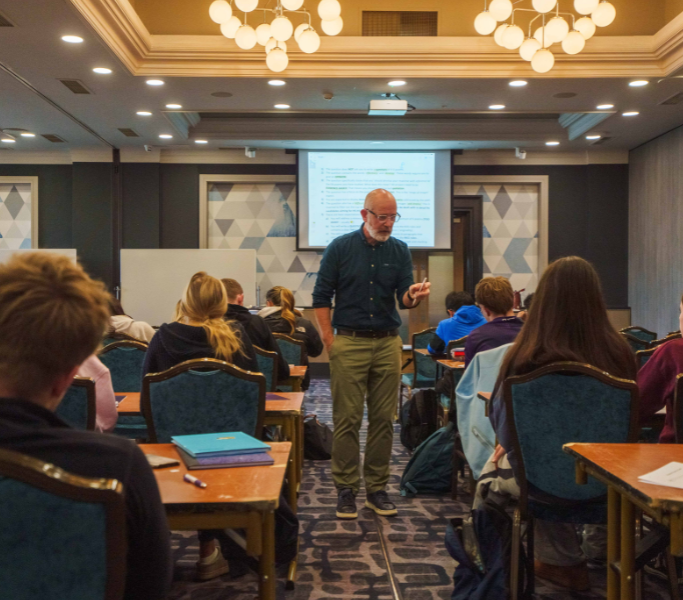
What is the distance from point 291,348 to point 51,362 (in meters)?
3.80

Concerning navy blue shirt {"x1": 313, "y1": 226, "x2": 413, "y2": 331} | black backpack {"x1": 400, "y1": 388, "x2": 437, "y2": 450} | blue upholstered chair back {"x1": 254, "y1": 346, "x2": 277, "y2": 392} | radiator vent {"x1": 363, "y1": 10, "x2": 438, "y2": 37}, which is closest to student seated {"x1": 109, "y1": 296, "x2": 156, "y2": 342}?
blue upholstered chair back {"x1": 254, "y1": 346, "x2": 277, "y2": 392}

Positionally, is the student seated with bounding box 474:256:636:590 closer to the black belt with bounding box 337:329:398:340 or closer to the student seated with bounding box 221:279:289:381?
the black belt with bounding box 337:329:398:340

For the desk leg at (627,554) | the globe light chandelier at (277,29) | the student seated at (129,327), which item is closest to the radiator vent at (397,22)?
the globe light chandelier at (277,29)

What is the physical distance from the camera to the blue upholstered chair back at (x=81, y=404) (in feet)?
7.20

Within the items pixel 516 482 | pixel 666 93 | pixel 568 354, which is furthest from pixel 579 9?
pixel 516 482

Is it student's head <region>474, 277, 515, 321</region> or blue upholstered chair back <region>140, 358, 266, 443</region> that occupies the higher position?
student's head <region>474, 277, 515, 321</region>

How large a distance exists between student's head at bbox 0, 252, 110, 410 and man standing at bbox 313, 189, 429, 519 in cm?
247

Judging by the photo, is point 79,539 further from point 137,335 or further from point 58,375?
point 137,335

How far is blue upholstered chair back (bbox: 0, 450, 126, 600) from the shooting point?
0.89m

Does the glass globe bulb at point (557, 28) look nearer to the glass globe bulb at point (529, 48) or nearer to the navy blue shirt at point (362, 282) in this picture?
the glass globe bulb at point (529, 48)

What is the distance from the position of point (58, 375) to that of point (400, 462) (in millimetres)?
3882

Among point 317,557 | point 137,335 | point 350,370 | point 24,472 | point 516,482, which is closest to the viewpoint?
point 24,472

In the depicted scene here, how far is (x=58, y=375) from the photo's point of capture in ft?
3.03

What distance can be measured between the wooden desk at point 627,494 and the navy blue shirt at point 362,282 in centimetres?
169
